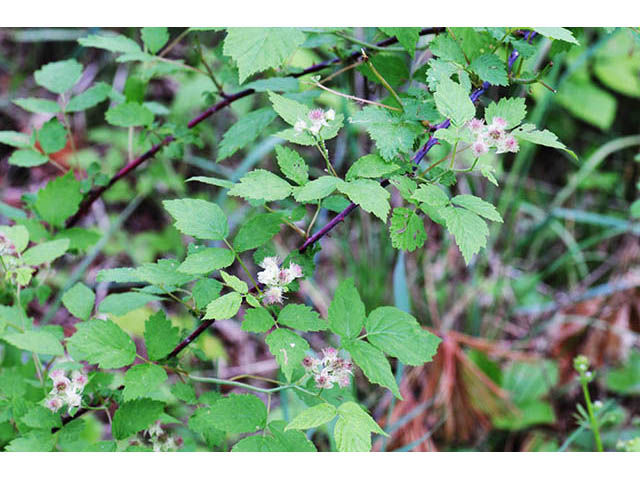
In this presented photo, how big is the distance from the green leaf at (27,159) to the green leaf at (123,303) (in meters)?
0.25

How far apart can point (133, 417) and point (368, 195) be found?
0.35m

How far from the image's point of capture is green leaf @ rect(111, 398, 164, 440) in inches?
24.6

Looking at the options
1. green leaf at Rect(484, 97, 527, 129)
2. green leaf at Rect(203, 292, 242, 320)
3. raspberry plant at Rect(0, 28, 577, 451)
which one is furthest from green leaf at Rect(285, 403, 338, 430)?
green leaf at Rect(484, 97, 527, 129)

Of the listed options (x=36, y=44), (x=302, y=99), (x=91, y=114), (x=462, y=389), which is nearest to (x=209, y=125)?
(x=91, y=114)

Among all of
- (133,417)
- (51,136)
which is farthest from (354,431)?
(51,136)

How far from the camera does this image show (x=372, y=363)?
56cm

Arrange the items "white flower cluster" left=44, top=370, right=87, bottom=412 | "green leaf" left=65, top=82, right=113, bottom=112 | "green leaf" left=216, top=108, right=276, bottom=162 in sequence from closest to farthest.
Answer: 1. "white flower cluster" left=44, top=370, right=87, bottom=412
2. "green leaf" left=216, top=108, right=276, bottom=162
3. "green leaf" left=65, top=82, right=113, bottom=112

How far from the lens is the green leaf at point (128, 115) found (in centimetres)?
82

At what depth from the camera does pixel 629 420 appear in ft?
4.75

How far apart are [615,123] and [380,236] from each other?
1.32 meters

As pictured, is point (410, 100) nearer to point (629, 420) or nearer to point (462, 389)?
point (462, 389)

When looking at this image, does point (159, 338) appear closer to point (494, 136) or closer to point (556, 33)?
point (494, 136)

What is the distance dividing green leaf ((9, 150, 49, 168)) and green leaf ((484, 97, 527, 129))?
615 millimetres

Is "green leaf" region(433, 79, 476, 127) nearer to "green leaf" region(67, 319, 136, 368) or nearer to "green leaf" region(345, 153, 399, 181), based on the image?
"green leaf" region(345, 153, 399, 181)
